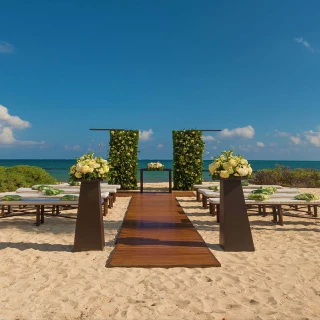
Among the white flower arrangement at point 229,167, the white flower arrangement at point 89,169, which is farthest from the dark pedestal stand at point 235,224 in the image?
A: the white flower arrangement at point 89,169

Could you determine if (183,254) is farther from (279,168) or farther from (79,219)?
(279,168)

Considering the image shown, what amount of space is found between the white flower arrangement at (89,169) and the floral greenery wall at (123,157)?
26.7 ft

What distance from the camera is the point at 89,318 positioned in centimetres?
264

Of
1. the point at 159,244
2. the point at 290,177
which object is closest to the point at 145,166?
the point at 290,177

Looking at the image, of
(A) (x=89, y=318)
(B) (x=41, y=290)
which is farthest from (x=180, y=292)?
(B) (x=41, y=290)

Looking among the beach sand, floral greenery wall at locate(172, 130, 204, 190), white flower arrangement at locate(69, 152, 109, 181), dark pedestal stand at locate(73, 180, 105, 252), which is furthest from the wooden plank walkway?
floral greenery wall at locate(172, 130, 204, 190)

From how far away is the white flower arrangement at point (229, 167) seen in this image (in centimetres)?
455

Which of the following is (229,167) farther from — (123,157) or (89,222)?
(123,157)

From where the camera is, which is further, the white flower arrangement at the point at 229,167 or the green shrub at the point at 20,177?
the green shrub at the point at 20,177

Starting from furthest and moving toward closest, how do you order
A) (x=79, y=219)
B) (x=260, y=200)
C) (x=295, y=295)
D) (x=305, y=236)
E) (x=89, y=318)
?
(x=260, y=200), (x=305, y=236), (x=79, y=219), (x=295, y=295), (x=89, y=318)

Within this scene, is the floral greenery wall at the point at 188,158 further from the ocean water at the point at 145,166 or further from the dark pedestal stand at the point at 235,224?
the dark pedestal stand at the point at 235,224

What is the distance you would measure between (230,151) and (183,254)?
179 centimetres

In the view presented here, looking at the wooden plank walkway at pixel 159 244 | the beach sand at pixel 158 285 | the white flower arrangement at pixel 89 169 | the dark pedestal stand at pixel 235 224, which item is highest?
the white flower arrangement at pixel 89 169

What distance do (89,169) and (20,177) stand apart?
9.58 m
